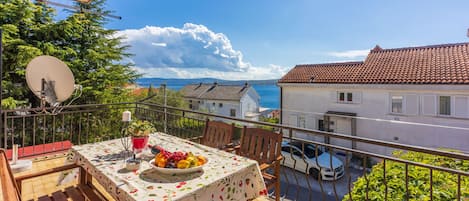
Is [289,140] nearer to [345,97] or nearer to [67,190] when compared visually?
[67,190]

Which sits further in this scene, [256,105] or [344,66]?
[256,105]

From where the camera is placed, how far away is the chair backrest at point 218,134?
2.39m

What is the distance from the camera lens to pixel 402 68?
9500 millimetres

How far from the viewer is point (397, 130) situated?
29.7 feet

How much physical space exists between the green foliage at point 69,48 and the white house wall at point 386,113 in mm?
7684

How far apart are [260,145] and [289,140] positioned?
0.34 metres

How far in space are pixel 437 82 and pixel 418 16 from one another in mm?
2603

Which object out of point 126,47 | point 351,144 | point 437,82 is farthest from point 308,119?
point 126,47

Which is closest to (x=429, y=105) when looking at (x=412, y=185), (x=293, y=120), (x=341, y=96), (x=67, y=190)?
(x=341, y=96)

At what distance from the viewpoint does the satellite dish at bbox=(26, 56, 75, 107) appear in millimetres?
2514

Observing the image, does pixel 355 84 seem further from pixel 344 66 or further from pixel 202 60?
pixel 202 60

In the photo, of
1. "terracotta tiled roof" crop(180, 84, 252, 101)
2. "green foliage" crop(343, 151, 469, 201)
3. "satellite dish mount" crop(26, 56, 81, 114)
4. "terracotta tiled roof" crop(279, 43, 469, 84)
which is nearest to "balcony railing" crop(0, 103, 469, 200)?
"green foliage" crop(343, 151, 469, 201)

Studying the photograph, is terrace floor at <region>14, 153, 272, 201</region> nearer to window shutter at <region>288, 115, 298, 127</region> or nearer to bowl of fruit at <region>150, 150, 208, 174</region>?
bowl of fruit at <region>150, 150, 208, 174</region>

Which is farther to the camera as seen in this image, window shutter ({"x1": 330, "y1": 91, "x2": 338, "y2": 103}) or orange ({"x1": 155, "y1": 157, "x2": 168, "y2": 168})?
window shutter ({"x1": 330, "y1": 91, "x2": 338, "y2": 103})
